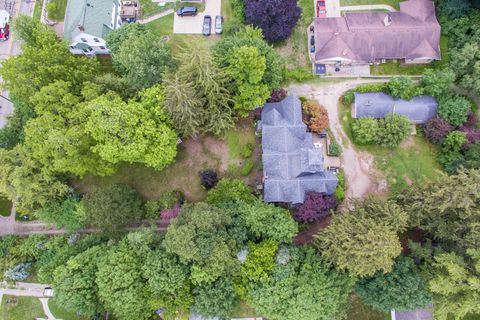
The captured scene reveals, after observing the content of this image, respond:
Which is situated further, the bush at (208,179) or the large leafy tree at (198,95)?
the bush at (208,179)

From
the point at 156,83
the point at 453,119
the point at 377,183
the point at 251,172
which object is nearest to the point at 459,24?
the point at 453,119

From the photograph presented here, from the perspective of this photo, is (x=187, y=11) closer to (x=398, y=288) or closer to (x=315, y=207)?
(x=315, y=207)

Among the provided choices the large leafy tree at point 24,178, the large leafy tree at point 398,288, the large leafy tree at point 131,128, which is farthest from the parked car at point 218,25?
the large leafy tree at point 398,288

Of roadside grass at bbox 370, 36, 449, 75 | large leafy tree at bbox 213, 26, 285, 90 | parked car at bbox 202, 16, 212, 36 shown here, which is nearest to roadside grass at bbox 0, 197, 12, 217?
large leafy tree at bbox 213, 26, 285, 90

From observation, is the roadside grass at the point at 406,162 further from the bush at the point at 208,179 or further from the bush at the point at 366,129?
the bush at the point at 208,179

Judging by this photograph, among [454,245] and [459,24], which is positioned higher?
[459,24]

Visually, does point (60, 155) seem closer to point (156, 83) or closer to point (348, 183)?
point (156, 83)

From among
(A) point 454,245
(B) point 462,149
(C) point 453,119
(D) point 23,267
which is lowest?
(D) point 23,267
